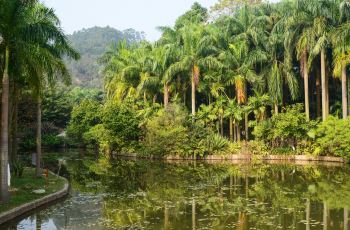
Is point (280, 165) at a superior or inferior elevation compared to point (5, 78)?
inferior

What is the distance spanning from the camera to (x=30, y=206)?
60.7 ft

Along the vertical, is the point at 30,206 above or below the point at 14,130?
below

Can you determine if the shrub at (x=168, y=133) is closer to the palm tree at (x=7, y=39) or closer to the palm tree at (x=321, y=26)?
the palm tree at (x=321, y=26)

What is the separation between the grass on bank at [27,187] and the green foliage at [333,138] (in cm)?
2008

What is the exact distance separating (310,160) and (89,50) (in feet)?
519

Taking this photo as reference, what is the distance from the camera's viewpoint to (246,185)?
25203mm

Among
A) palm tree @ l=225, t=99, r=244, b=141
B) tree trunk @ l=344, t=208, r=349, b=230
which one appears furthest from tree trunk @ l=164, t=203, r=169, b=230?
palm tree @ l=225, t=99, r=244, b=141

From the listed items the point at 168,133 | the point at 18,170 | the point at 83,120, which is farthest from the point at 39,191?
the point at 83,120

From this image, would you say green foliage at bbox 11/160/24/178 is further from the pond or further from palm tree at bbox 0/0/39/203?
palm tree at bbox 0/0/39/203

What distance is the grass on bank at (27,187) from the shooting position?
60.3 ft

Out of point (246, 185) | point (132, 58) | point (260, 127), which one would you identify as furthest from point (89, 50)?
point (246, 185)

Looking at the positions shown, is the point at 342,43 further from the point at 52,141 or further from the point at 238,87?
the point at 52,141

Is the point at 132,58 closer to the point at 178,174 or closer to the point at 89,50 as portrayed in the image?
the point at 178,174

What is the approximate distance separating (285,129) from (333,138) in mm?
4602
